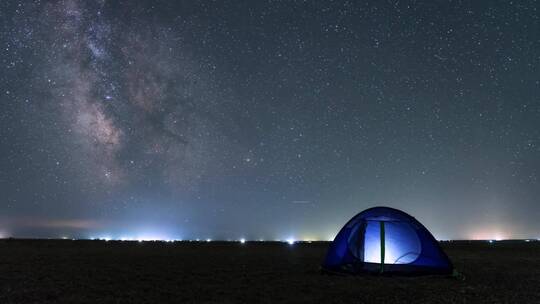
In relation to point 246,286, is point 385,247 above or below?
above

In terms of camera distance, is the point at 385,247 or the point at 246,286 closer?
the point at 246,286

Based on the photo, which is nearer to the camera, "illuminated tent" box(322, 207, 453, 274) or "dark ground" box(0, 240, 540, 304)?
"dark ground" box(0, 240, 540, 304)

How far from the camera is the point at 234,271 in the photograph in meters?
17.7

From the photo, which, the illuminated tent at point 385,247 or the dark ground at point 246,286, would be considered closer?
the dark ground at point 246,286

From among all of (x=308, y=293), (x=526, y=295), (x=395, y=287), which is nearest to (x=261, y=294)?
(x=308, y=293)

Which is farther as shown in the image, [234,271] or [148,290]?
[234,271]

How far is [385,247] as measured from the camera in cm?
1689

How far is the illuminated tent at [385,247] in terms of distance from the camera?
16203 mm

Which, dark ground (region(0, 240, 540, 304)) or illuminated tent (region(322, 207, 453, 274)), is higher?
illuminated tent (region(322, 207, 453, 274))

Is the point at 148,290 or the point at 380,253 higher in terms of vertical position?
the point at 380,253

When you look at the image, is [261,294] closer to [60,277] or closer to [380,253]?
[380,253]

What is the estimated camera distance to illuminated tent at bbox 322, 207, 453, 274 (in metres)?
16.2

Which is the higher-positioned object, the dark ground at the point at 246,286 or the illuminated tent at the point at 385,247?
the illuminated tent at the point at 385,247

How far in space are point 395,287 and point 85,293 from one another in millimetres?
8684
